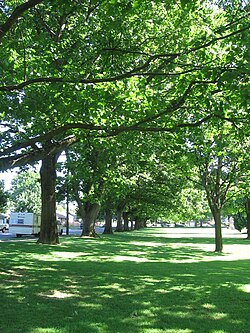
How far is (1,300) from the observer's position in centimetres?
780

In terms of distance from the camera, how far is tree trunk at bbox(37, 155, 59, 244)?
22172 mm

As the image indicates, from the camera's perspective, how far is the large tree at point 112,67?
9.65 m

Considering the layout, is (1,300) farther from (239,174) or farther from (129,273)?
(239,174)

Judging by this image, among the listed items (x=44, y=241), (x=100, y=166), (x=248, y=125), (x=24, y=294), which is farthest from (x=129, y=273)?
(x=44, y=241)

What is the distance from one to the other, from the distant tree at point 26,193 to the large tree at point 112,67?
8122 cm

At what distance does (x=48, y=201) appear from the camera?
22094 millimetres

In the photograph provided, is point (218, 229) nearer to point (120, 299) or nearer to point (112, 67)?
point (112, 67)

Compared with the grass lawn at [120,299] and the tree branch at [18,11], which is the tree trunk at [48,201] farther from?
the tree branch at [18,11]

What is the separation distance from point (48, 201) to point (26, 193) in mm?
91456

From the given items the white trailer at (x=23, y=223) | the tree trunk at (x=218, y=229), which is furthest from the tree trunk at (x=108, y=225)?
the tree trunk at (x=218, y=229)

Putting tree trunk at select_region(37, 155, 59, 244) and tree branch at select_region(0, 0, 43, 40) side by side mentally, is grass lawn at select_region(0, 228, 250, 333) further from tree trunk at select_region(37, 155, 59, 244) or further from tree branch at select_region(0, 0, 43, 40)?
tree trunk at select_region(37, 155, 59, 244)

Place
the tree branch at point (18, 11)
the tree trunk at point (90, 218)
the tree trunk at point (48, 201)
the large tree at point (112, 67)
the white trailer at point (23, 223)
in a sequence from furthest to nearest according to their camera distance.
Result: the white trailer at point (23, 223)
the tree trunk at point (90, 218)
the tree trunk at point (48, 201)
the large tree at point (112, 67)
the tree branch at point (18, 11)

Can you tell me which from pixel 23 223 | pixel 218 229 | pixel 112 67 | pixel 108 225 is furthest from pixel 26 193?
pixel 112 67

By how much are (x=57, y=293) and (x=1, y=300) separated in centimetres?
133
